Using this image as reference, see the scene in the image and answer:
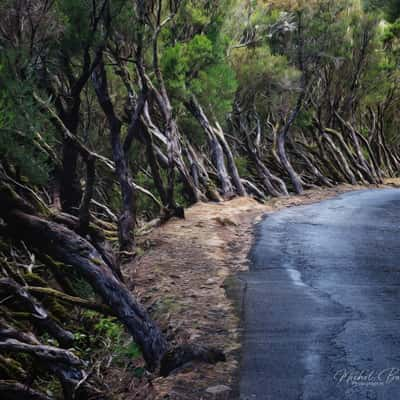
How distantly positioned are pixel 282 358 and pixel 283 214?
1184 cm

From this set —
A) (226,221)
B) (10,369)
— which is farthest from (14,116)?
(226,221)

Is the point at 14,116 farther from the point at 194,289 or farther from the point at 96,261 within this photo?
the point at 194,289

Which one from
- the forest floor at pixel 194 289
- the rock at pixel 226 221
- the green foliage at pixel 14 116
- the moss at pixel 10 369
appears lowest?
the rock at pixel 226 221

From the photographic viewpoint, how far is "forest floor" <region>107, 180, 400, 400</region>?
5.54 meters

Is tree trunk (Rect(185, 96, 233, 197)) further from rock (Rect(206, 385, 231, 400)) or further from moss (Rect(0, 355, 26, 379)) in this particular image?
rock (Rect(206, 385, 231, 400))

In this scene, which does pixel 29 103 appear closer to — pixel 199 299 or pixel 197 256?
pixel 199 299

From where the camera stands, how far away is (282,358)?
582cm

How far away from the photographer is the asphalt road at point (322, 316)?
521 cm

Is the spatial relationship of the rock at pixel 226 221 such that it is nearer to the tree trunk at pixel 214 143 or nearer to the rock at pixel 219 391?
the tree trunk at pixel 214 143

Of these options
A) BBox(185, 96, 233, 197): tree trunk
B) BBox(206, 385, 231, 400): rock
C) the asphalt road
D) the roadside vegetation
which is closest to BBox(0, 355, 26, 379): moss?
the roadside vegetation

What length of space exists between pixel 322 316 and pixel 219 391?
7.53 ft

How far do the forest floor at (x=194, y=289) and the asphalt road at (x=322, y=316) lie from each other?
24 centimetres

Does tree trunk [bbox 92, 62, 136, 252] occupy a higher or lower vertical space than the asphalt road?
higher

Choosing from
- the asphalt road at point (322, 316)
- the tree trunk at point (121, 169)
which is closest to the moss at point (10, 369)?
the asphalt road at point (322, 316)
